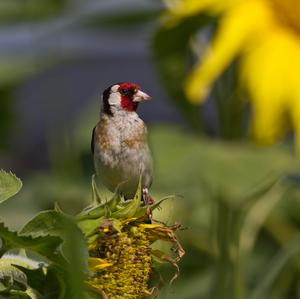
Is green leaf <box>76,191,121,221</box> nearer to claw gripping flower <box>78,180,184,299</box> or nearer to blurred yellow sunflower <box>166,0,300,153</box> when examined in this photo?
claw gripping flower <box>78,180,184,299</box>

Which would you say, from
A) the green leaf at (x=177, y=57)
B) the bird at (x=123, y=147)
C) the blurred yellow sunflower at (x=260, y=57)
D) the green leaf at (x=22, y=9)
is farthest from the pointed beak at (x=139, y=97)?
the green leaf at (x=22, y=9)

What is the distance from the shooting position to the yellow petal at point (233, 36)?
1928 mm

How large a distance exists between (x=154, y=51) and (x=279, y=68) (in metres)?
0.24

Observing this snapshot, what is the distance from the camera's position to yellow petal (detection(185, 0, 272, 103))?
1.93 metres

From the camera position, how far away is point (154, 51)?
6.91ft

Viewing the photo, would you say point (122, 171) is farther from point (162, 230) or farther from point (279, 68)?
point (279, 68)

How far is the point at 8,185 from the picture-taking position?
0.99 m

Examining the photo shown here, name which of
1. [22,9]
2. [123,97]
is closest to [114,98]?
[123,97]

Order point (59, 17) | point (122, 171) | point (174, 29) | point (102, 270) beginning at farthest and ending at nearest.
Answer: point (59, 17) → point (174, 29) → point (122, 171) → point (102, 270)

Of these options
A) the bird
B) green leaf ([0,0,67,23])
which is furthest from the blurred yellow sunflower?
the bird

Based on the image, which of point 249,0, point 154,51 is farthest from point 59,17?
point 249,0

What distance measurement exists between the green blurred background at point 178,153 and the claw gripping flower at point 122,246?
0.03m

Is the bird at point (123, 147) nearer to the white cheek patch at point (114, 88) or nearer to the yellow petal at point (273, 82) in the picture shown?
the white cheek patch at point (114, 88)

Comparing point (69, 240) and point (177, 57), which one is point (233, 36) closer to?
point (177, 57)
